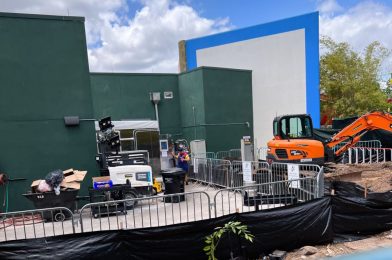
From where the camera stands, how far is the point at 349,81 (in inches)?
907

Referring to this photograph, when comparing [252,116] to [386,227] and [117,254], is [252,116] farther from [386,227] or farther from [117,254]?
[117,254]

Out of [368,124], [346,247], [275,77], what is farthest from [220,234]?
[275,77]

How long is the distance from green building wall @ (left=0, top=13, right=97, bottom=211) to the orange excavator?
6.60 metres

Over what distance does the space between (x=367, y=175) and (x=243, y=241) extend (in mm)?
7144

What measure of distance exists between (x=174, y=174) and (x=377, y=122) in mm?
8088

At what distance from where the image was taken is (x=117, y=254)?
487cm

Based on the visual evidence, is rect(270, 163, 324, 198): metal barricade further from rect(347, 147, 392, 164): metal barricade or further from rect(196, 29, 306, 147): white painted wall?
rect(196, 29, 306, 147): white painted wall

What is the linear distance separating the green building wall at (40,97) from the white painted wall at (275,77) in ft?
36.5

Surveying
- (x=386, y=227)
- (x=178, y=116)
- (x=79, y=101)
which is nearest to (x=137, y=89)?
(x=178, y=116)

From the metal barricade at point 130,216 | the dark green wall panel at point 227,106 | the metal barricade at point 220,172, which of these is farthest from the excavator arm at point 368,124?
the metal barricade at point 130,216

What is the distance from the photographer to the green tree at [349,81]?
901 inches

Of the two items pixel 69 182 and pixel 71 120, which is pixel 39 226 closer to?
pixel 69 182

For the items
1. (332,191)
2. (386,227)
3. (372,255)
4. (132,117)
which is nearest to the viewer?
(372,255)

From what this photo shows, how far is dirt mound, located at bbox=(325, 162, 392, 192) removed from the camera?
881 centimetres
